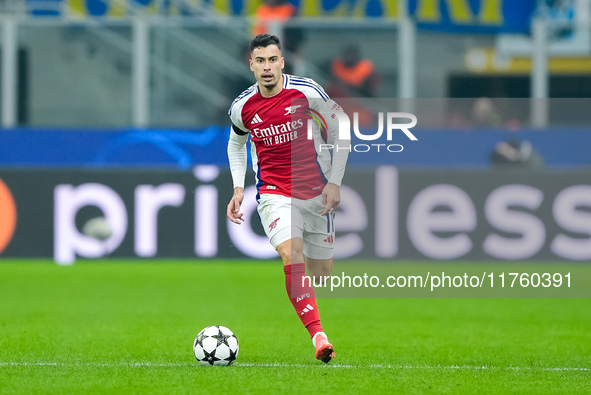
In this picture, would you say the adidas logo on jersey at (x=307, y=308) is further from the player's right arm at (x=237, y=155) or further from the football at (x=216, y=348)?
the player's right arm at (x=237, y=155)

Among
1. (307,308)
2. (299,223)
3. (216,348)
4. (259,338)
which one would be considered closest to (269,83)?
(299,223)

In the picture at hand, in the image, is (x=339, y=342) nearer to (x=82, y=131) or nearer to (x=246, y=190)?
(x=246, y=190)

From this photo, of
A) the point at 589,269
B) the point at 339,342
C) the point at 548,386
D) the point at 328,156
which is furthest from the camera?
the point at 589,269

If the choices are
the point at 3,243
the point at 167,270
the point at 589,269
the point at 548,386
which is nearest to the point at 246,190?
the point at 167,270

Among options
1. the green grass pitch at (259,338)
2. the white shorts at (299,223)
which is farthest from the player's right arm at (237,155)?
the green grass pitch at (259,338)

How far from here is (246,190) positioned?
12.9 m

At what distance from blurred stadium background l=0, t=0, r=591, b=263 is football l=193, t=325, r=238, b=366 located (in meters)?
6.42

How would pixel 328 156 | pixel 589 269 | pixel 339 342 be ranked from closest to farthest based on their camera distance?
pixel 328 156 → pixel 339 342 → pixel 589 269

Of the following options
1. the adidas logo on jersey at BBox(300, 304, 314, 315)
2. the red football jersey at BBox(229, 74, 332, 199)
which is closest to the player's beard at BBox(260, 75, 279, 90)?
the red football jersey at BBox(229, 74, 332, 199)

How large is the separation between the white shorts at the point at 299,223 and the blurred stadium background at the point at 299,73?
5.76 metres

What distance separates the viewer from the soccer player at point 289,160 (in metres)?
6.52

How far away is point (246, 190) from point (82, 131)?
2662 millimetres

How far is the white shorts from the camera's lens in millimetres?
6570

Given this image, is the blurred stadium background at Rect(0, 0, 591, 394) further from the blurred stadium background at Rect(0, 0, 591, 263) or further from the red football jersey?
the red football jersey
